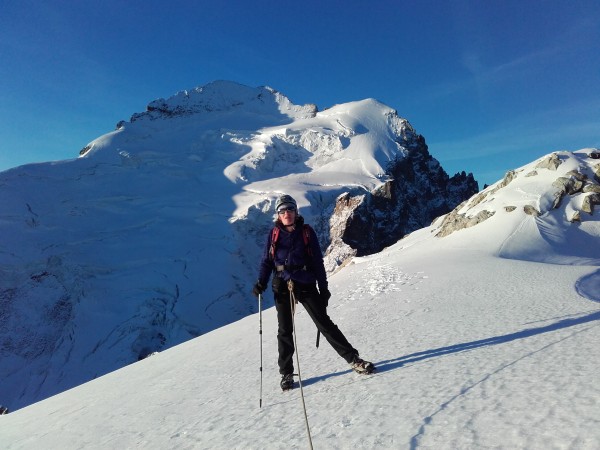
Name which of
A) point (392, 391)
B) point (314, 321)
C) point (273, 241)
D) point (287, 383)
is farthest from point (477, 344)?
point (273, 241)

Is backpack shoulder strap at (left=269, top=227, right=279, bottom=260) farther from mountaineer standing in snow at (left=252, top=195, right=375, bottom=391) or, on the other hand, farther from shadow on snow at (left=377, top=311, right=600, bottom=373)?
shadow on snow at (left=377, top=311, right=600, bottom=373)

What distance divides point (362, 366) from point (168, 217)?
47894 millimetres

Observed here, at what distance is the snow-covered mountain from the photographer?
3256 centimetres

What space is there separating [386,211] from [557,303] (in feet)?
190

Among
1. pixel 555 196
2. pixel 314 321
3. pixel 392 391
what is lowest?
pixel 392 391

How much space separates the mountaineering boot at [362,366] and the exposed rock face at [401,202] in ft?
139

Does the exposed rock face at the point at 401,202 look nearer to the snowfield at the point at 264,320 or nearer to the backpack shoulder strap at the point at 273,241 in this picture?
the snowfield at the point at 264,320

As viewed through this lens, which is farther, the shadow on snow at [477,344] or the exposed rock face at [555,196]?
the exposed rock face at [555,196]

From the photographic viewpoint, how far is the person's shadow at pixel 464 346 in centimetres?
406

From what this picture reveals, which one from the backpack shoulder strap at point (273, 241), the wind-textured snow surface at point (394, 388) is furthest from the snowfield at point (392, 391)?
the backpack shoulder strap at point (273, 241)

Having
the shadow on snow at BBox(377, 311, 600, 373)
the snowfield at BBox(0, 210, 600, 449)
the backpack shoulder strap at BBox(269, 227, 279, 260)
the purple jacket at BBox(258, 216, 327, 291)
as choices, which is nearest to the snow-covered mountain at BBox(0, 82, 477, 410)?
the snowfield at BBox(0, 210, 600, 449)

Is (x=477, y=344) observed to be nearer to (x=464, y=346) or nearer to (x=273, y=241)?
(x=464, y=346)

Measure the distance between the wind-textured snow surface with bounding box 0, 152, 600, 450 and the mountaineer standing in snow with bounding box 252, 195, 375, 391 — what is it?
1.36 ft

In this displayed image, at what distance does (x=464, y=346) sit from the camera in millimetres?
4359
